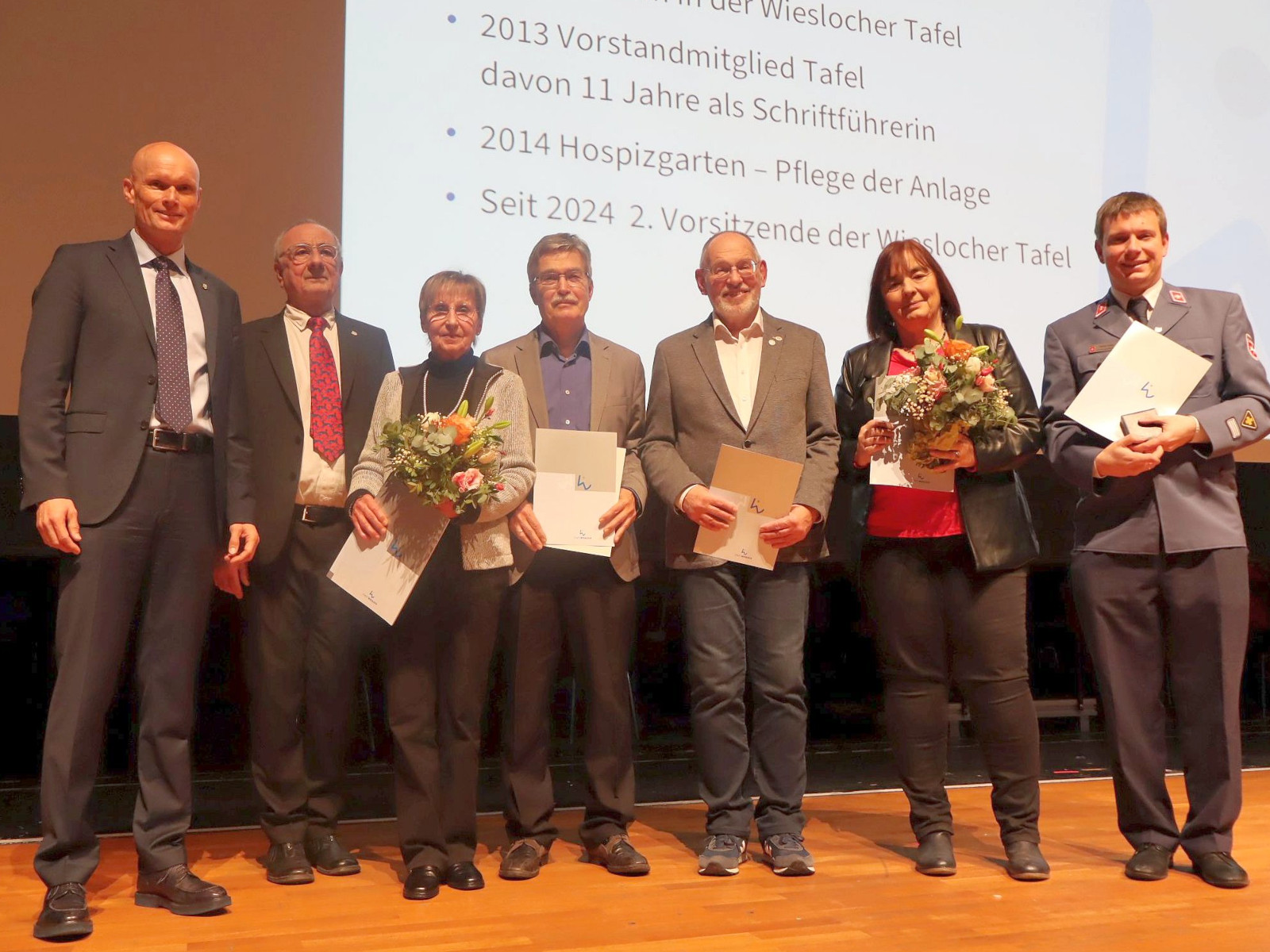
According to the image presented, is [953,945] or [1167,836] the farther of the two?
[1167,836]

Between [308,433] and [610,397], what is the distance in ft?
2.74

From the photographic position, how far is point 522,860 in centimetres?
300

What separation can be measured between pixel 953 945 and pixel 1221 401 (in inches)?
64.1

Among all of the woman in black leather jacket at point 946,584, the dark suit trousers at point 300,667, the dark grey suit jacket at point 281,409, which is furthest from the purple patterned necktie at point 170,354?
the woman in black leather jacket at point 946,584

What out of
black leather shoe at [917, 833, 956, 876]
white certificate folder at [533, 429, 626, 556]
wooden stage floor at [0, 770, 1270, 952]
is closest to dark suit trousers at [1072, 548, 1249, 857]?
wooden stage floor at [0, 770, 1270, 952]

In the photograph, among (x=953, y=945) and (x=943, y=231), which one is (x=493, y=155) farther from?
(x=953, y=945)

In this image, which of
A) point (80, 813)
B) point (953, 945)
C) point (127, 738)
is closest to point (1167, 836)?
point (953, 945)

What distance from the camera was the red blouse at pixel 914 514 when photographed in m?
3.11

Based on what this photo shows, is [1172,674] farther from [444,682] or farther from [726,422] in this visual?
[444,682]

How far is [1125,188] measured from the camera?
4785 millimetres

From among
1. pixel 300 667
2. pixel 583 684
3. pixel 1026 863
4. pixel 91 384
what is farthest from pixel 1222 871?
pixel 91 384

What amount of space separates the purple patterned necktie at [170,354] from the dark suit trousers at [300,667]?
470 millimetres

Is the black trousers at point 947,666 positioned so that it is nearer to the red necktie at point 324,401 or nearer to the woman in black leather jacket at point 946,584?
the woman in black leather jacket at point 946,584

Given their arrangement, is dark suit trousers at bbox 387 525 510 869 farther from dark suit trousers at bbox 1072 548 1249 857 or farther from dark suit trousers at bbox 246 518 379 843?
dark suit trousers at bbox 1072 548 1249 857
